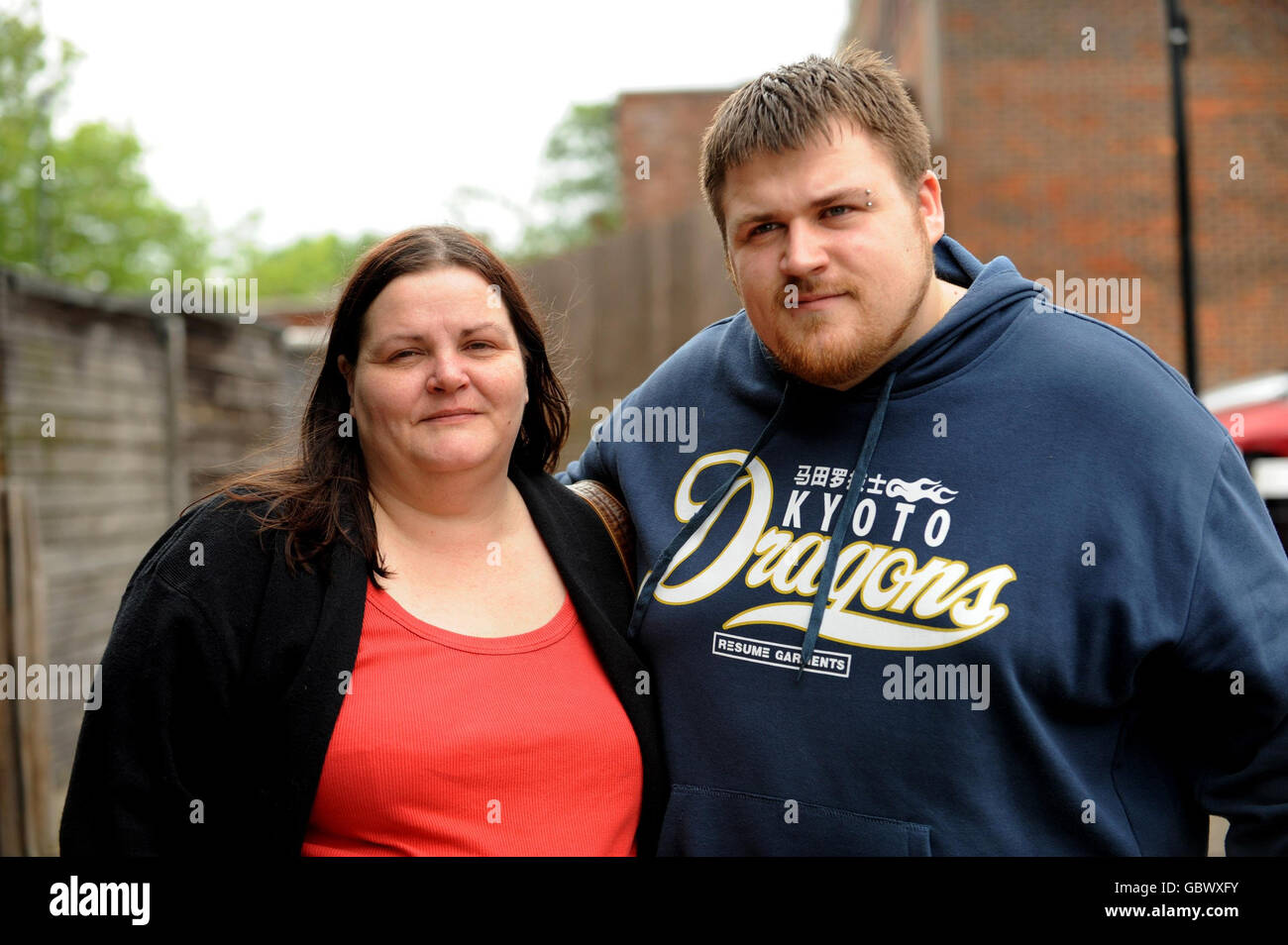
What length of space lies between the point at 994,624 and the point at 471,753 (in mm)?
1107

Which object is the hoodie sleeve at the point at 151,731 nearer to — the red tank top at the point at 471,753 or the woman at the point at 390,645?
the woman at the point at 390,645

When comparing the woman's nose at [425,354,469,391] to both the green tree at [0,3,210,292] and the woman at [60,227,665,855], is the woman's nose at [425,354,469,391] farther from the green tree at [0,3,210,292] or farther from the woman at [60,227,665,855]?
the green tree at [0,3,210,292]

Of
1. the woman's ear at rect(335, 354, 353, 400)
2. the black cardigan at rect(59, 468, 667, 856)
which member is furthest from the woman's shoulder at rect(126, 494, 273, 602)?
the woman's ear at rect(335, 354, 353, 400)

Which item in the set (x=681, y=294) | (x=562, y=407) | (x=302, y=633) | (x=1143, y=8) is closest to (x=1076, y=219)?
(x=1143, y=8)

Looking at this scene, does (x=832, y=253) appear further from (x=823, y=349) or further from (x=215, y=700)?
(x=215, y=700)

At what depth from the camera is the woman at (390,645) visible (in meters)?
2.31

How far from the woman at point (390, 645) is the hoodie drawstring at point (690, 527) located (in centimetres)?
8

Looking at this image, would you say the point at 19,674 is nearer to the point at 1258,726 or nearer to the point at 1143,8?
the point at 1258,726

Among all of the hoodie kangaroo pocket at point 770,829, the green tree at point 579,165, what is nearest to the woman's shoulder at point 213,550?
the hoodie kangaroo pocket at point 770,829

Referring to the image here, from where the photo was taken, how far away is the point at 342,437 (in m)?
2.75

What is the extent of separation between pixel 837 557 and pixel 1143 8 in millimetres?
14196

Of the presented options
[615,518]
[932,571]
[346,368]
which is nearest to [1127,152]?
[615,518]

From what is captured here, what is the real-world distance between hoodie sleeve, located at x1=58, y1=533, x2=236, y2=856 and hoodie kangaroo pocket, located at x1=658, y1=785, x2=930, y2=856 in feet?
3.31

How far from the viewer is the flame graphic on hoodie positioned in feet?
7.87
